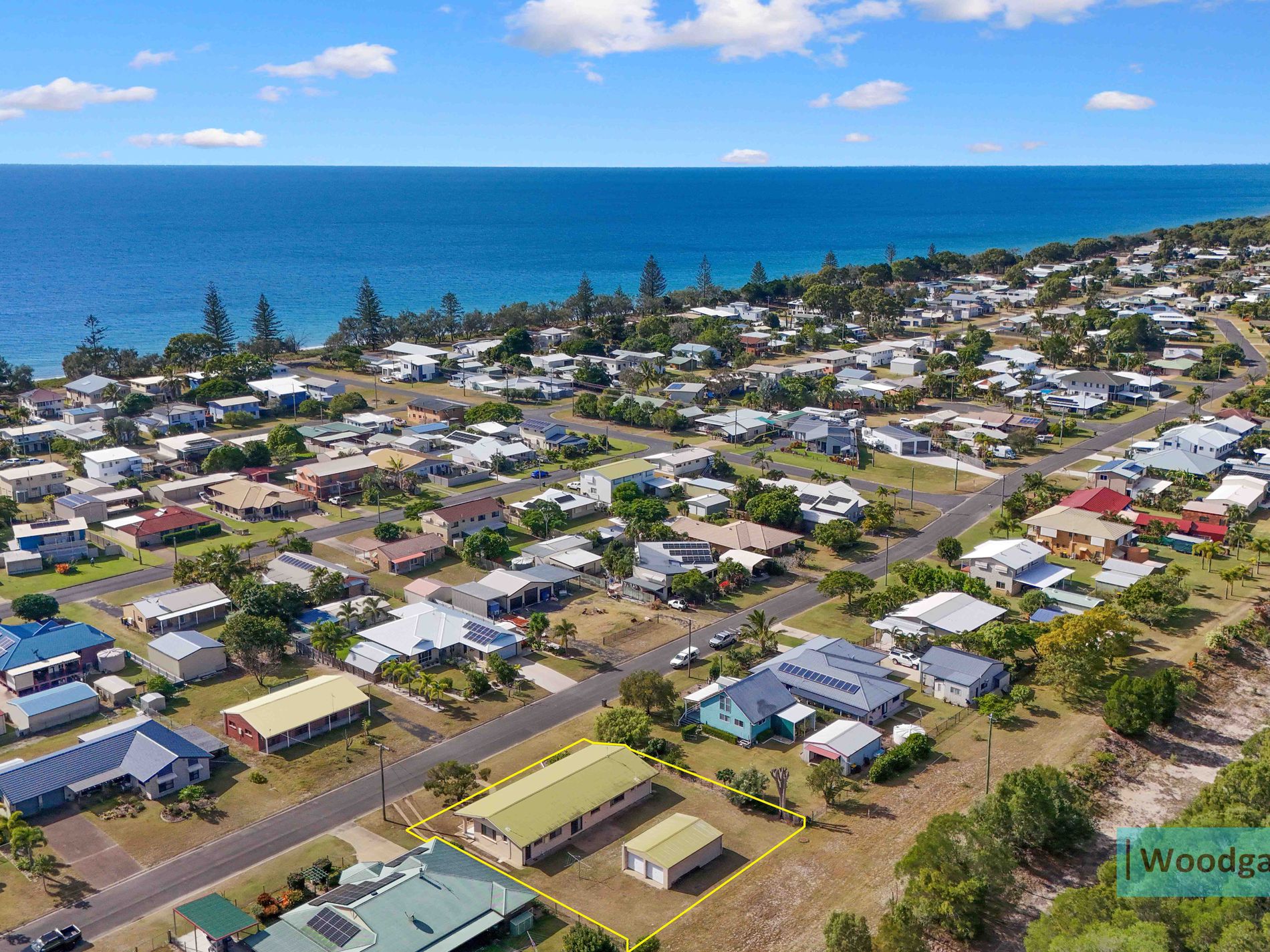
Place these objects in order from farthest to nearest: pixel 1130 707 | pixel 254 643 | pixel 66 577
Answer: pixel 66 577
pixel 254 643
pixel 1130 707

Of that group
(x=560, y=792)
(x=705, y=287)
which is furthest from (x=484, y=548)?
(x=705, y=287)

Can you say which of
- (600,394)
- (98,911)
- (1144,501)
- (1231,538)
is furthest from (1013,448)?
(98,911)

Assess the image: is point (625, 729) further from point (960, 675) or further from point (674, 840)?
point (960, 675)

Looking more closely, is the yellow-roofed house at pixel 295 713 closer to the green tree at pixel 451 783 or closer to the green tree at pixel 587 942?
the green tree at pixel 451 783

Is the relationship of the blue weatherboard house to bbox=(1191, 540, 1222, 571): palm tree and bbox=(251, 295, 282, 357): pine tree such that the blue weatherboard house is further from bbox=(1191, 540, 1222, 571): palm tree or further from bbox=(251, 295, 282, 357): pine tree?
bbox=(251, 295, 282, 357): pine tree

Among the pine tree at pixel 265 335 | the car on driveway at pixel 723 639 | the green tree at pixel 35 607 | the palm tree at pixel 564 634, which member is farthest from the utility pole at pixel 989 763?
the pine tree at pixel 265 335

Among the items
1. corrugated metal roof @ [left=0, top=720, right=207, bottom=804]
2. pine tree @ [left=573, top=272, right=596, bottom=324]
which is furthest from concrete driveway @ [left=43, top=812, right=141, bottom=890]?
pine tree @ [left=573, top=272, right=596, bottom=324]

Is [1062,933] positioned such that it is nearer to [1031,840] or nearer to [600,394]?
[1031,840]
